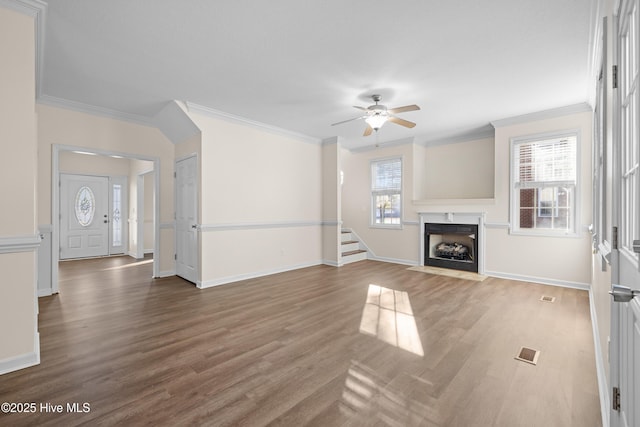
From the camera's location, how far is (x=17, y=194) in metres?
2.28

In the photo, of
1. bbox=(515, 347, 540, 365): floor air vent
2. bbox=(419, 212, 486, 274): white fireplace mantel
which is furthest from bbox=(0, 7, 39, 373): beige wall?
bbox=(419, 212, 486, 274): white fireplace mantel

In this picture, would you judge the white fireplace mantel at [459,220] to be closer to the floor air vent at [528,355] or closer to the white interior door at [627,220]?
the floor air vent at [528,355]

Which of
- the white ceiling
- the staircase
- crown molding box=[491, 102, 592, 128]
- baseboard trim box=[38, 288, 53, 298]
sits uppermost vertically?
the white ceiling

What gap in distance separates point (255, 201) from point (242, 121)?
136 cm

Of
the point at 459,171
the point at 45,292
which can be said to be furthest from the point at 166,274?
the point at 459,171

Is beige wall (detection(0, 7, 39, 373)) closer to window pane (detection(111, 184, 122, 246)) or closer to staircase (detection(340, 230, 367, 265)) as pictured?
staircase (detection(340, 230, 367, 265))

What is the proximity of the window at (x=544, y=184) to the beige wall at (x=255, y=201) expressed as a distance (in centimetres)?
365

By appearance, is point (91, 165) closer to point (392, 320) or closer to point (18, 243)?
point (18, 243)

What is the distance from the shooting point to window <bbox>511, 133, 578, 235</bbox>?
4453mm

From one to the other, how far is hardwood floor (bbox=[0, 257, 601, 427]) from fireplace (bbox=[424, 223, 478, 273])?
132 cm

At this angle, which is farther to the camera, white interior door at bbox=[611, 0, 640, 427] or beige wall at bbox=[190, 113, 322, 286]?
beige wall at bbox=[190, 113, 322, 286]

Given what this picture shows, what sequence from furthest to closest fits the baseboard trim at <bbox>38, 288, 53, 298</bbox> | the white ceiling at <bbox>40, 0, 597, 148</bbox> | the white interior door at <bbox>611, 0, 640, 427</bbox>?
the baseboard trim at <bbox>38, 288, 53, 298</bbox> → the white ceiling at <bbox>40, 0, 597, 148</bbox> → the white interior door at <bbox>611, 0, 640, 427</bbox>

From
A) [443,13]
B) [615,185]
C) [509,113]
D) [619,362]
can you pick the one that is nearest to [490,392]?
[619,362]

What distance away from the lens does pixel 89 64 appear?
312cm
